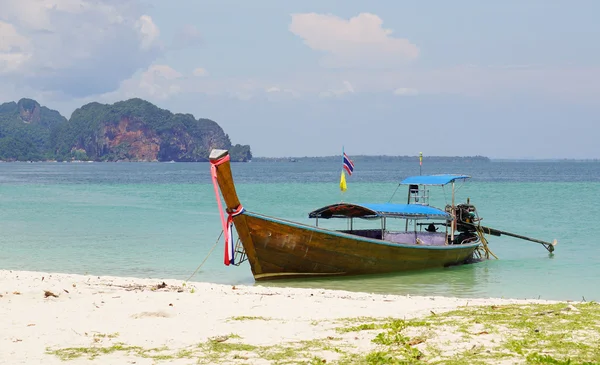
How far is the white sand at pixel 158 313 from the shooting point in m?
8.64

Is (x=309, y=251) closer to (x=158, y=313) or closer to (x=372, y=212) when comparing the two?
(x=372, y=212)

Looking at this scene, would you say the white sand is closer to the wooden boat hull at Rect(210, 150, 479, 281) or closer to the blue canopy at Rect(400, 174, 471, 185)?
the wooden boat hull at Rect(210, 150, 479, 281)

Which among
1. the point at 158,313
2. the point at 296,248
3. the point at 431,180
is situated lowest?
the point at 158,313

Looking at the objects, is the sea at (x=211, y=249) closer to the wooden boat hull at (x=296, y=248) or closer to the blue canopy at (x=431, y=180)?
the wooden boat hull at (x=296, y=248)

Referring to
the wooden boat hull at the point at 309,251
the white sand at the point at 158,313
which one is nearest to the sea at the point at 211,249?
the wooden boat hull at the point at 309,251

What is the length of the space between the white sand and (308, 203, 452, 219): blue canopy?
4901 mm

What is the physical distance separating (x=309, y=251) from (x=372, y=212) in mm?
2515

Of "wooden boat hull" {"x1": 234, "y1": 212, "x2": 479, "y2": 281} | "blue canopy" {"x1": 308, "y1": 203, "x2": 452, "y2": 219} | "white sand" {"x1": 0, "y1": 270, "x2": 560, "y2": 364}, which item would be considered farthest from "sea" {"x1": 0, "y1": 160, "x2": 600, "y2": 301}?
"white sand" {"x1": 0, "y1": 270, "x2": 560, "y2": 364}

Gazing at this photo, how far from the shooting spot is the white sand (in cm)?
864

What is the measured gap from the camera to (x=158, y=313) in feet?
33.7

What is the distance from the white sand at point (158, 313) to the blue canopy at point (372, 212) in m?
4.90

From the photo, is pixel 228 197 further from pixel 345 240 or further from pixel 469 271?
pixel 469 271

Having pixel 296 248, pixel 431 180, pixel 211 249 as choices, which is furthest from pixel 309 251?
pixel 431 180

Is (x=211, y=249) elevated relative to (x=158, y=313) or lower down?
lower down
